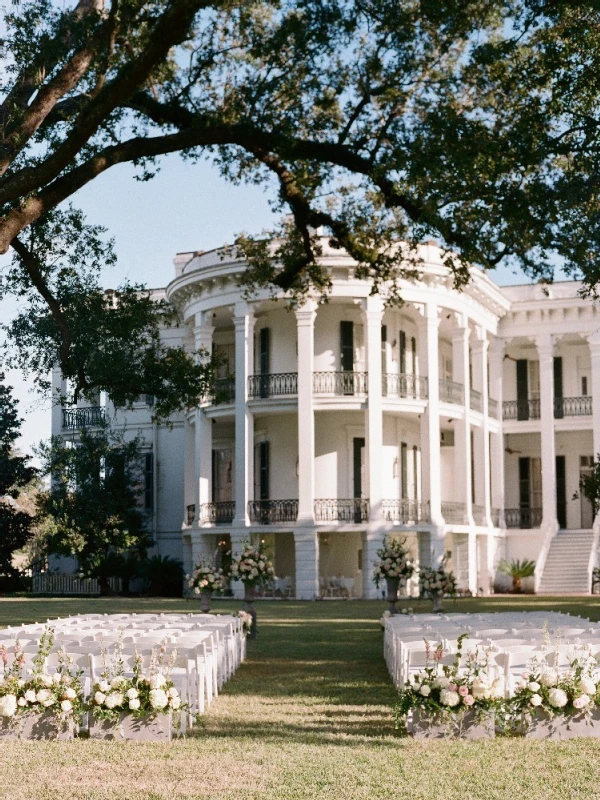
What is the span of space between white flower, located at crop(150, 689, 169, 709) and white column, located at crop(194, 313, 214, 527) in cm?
2924

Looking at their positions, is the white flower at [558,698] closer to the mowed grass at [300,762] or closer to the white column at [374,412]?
the mowed grass at [300,762]

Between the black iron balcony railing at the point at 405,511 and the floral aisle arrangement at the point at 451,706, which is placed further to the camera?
the black iron balcony railing at the point at 405,511

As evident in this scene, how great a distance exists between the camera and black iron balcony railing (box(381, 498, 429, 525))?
37906 mm

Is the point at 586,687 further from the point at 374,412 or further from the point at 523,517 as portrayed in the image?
the point at 523,517

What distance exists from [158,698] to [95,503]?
1246 inches

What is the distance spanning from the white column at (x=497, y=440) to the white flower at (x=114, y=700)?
35.4 m

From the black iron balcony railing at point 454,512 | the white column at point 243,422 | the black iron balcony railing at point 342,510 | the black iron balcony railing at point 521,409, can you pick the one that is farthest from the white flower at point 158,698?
the black iron balcony railing at point 521,409

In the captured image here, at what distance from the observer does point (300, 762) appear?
27.7 feet

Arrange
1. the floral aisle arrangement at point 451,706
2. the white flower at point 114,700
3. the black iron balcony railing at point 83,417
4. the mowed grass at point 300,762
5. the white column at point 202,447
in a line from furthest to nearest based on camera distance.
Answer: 1. the black iron balcony railing at point 83,417
2. the white column at point 202,447
3. the white flower at point 114,700
4. the floral aisle arrangement at point 451,706
5. the mowed grass at point 300,762

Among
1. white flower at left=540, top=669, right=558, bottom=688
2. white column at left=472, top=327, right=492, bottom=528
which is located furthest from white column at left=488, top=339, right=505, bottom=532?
white flower at left=540, top=669, right=558, bottom=688

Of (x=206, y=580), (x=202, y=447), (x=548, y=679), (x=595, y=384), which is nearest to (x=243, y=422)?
(x=202, y=447)

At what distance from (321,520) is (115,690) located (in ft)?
90.3

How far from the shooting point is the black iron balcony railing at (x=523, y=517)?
4453cm

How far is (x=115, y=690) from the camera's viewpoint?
9.68 meters
